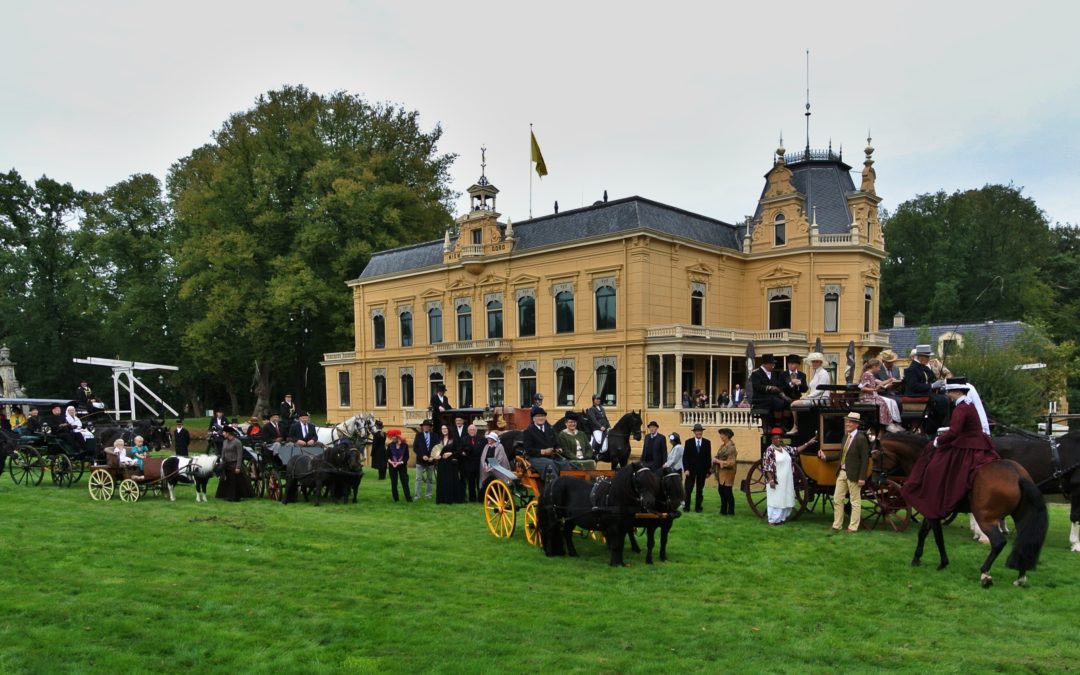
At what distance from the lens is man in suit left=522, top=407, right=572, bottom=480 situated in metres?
11.2

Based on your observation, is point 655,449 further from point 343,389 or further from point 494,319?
point 343,389

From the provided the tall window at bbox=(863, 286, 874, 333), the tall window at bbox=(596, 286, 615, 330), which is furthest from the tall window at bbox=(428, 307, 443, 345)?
the tall window at bbox=(863, 286, 874, 333)

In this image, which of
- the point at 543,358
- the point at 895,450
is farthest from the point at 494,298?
the point at 895,450

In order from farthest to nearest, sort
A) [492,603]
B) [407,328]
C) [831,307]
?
[407,328]
[831,307]
[492,603]

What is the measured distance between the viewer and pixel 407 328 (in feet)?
136

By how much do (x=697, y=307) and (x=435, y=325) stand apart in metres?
14.3

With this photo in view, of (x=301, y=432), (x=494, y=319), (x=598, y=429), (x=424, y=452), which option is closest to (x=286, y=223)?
(x=494, y=319)

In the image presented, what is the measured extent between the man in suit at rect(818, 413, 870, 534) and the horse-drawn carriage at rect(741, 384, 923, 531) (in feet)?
0.46

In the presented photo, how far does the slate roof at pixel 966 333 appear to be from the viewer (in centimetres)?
3988

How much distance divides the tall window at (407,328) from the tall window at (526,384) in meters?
7.98

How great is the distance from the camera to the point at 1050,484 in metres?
10.4

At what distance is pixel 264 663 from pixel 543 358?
29.5 m

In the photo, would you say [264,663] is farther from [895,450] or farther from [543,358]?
[543,358]

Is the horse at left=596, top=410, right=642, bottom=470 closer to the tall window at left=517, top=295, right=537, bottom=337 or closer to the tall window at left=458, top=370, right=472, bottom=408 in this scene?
the tall window at left=517, top=295, right=537, bottom=337
